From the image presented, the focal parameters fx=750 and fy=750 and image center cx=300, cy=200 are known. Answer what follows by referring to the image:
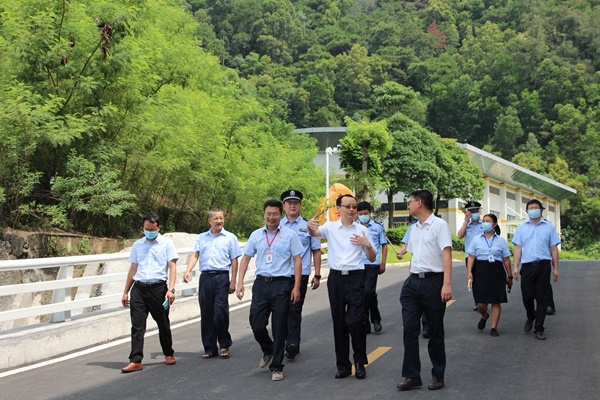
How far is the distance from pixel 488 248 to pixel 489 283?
578 millimetres

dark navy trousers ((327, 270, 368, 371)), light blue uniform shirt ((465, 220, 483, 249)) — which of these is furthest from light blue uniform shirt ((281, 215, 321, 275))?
light blue uniform shirt ((465, 220, 483, 249))

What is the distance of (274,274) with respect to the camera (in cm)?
824

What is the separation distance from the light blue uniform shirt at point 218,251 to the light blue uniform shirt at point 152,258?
0.64 metres

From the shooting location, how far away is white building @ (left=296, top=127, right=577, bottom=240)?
201 ft

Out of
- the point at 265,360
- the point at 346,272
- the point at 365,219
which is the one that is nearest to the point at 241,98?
the point at 365,219

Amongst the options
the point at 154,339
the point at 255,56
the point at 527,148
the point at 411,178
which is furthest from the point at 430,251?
the point at 255,56

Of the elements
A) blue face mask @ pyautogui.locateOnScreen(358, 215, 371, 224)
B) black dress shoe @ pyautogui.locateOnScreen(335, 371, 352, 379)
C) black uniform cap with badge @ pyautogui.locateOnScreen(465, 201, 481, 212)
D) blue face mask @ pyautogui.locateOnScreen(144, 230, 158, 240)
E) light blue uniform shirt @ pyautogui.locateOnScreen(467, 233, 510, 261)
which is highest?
black uniform cap with badge @ pyautogui.locateOnScreen(465, 201, 481, 212)

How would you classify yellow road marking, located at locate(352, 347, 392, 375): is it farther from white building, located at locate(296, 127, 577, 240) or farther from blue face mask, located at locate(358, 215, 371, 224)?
white building, located at locate(296, 127, 577, 240)

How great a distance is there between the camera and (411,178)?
54.5m

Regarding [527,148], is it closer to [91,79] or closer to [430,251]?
[91,79]

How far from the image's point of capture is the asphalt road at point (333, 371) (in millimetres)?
7176

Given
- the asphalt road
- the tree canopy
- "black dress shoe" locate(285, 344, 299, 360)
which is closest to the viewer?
the asphalt road

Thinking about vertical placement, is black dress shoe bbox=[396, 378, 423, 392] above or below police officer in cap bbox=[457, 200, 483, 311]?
below

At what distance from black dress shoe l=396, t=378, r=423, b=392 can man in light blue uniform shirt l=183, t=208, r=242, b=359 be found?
2.77m
